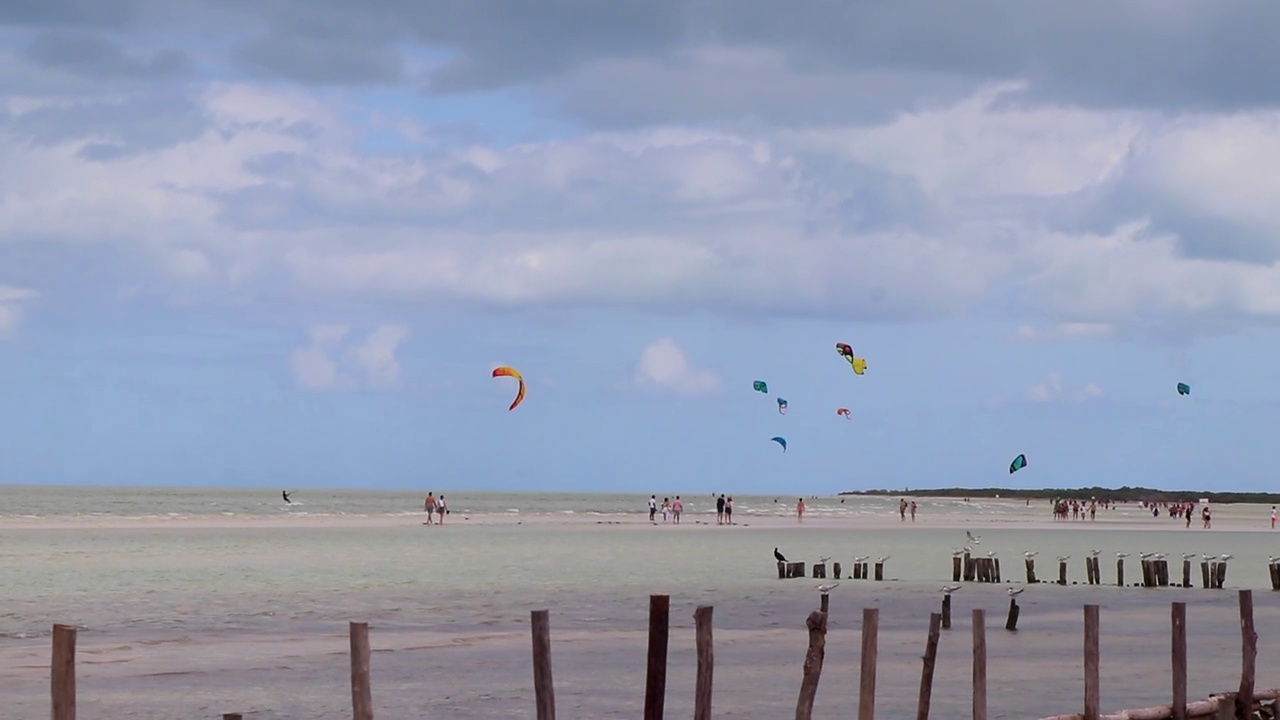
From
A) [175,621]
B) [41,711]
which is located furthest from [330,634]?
[41,711]

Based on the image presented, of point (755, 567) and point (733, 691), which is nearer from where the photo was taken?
point (733, 691)

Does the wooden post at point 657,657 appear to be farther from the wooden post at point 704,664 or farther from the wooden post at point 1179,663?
the wooden post at point 1179,663

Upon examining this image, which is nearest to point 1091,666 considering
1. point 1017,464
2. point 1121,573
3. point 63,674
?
point 63,674

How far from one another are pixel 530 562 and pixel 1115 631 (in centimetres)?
1873

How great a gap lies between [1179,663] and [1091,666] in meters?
0.94

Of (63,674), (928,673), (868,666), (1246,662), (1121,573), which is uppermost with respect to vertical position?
(63,674)

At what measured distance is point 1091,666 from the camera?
1338cm

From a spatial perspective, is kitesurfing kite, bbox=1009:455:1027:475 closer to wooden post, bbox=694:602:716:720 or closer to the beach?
the beach

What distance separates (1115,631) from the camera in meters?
23.2

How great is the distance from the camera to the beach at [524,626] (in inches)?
654

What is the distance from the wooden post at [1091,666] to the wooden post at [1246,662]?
1.58 m

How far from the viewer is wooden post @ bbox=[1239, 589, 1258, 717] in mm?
14156

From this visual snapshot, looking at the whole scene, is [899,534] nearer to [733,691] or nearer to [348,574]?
[348,574]

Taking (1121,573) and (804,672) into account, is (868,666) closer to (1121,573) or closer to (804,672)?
(804,672)
